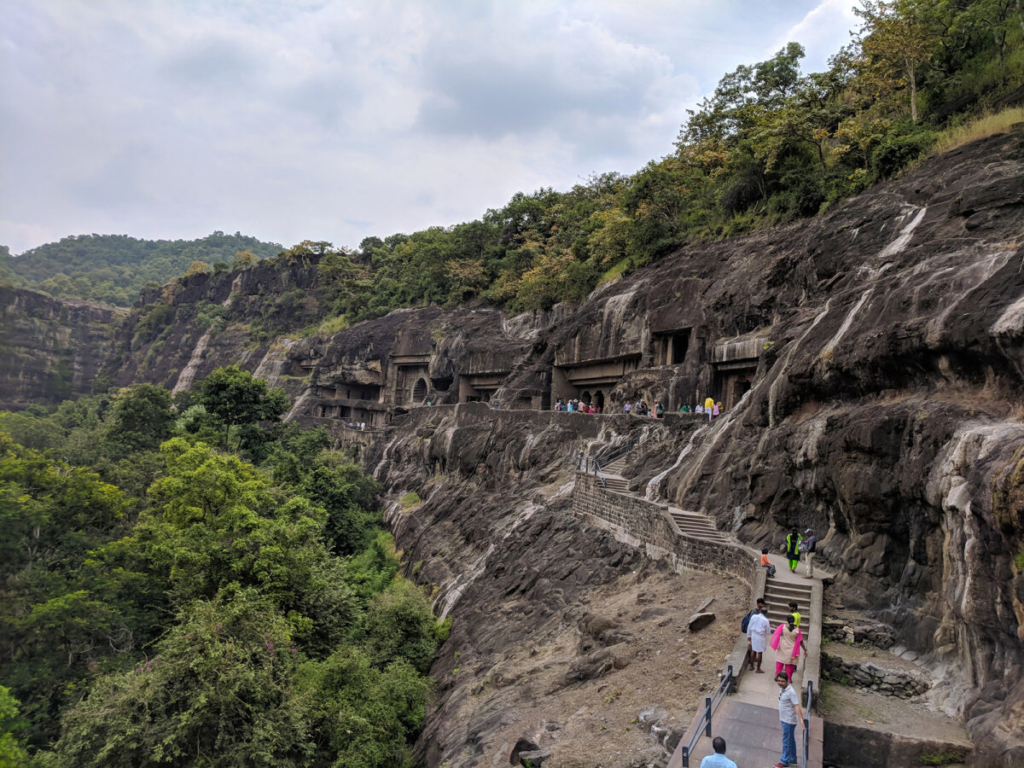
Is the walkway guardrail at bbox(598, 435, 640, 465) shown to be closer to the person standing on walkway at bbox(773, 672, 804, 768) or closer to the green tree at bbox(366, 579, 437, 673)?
the green tree at bbox(366, 579, 437, 673)

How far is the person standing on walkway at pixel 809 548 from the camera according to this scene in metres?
11.2

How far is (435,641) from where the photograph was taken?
61.0 ft

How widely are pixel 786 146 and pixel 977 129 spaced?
7.78 m

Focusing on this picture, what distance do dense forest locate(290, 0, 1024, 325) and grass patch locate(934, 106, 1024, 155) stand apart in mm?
59

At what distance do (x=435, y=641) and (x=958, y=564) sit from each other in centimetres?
1437

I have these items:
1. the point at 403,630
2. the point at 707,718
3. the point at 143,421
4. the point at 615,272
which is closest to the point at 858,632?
the point at 707,718

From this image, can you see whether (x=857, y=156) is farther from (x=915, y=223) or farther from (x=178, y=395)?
(x=178, y=395)

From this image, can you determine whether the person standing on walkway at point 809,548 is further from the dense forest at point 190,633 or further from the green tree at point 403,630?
the green tree at point 403,630

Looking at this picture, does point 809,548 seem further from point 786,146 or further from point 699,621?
point 786,146

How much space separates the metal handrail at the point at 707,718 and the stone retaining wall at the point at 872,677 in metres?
1.90

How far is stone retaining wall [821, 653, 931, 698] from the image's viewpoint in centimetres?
838

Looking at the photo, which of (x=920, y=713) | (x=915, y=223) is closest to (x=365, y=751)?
Result: (x=920, y=713)

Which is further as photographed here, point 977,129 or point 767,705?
point 977,129

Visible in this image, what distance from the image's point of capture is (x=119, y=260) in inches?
5679
